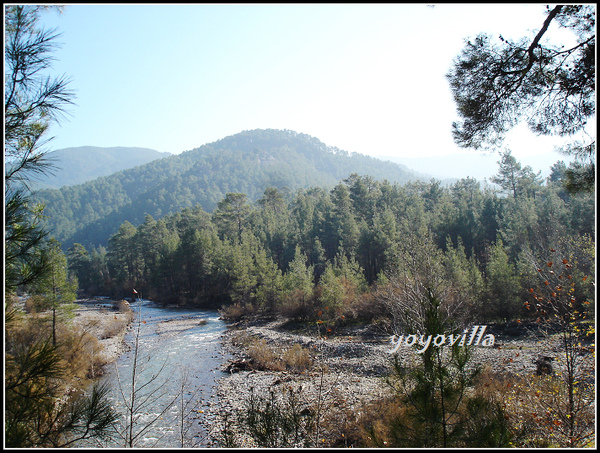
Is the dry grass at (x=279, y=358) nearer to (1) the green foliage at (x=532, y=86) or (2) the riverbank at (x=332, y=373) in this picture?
(2) the riverbank at (x=332, y=373)

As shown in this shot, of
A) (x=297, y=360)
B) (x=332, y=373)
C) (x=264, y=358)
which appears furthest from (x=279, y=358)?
(x=332, y=373)

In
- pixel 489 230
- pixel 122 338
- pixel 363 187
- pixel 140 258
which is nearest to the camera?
pixel 122 338

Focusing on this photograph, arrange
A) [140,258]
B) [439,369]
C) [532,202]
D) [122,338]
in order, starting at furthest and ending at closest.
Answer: [140,258], [532,202], [122,338], [439,369]

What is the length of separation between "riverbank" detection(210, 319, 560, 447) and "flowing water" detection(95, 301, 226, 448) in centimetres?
69

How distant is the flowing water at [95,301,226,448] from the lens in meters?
9.97

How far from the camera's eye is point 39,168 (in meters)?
4.14

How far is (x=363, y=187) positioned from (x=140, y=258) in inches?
1678

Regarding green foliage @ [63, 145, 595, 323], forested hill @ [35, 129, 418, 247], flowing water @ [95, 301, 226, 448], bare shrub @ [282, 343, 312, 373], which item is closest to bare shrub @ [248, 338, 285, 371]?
bare shrub @ [282, 343, 312, 373]

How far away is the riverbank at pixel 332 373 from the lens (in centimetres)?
980

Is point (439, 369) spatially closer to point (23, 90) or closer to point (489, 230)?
point (23, 90)

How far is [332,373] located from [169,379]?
7.23 m

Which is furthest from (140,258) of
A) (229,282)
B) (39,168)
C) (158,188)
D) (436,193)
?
(158,188)

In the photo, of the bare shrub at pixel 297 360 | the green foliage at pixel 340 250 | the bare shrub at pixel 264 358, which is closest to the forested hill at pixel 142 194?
the green foliage at pixel 340 250

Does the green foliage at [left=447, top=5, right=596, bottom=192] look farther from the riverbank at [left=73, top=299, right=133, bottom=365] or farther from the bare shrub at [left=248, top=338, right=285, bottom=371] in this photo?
the riverbank at [left=73, top=299, right=133, bottom=365]
